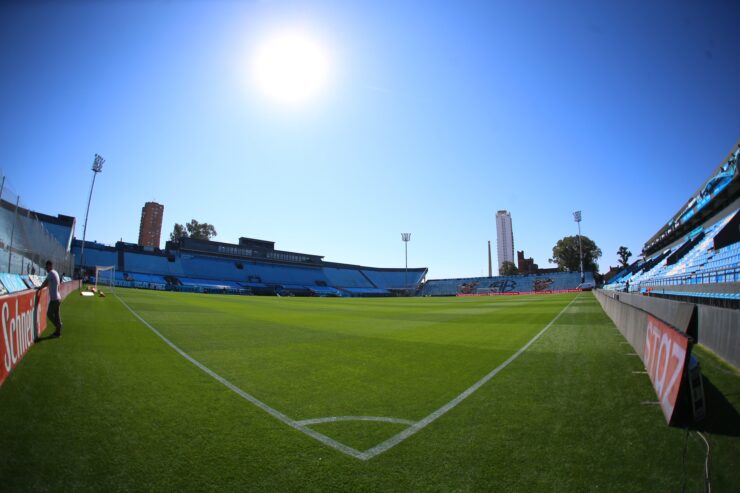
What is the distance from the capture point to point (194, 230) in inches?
4279

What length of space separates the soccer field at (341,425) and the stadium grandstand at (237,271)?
67.5 meters

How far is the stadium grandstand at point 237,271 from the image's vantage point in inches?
2657

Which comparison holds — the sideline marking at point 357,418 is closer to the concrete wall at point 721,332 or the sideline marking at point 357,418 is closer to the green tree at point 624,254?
the concrete wall at point 721,332

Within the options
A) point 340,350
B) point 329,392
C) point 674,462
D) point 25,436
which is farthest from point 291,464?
point 340,350

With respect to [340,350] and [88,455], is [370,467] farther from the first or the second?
[340,350]

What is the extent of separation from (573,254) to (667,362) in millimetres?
116243

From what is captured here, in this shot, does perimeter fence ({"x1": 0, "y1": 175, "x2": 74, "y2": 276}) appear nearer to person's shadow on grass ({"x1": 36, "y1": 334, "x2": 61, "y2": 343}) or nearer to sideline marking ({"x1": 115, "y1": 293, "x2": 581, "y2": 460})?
person's shadow on grass ({"x1": 36, "y1": 334, "x2": 61, "y2": 343})

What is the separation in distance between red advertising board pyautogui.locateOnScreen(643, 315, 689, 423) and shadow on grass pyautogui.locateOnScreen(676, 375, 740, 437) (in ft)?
0.84

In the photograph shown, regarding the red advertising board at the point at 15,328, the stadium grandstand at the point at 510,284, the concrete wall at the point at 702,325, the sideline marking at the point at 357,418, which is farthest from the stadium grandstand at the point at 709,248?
the stadium grandstand at the point at 510,284

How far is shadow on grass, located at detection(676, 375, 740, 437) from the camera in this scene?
400 centimetres

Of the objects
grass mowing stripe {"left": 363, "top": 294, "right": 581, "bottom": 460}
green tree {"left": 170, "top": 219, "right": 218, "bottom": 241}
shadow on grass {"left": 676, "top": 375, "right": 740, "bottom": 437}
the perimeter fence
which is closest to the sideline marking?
grass mowing stripe {"left": 363, "top": 294, "right": 581, "bottom": 460}

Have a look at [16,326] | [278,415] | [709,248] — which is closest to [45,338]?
[16,326]

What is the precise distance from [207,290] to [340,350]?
6807 cm

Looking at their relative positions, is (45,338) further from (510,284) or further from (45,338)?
(510,284)
